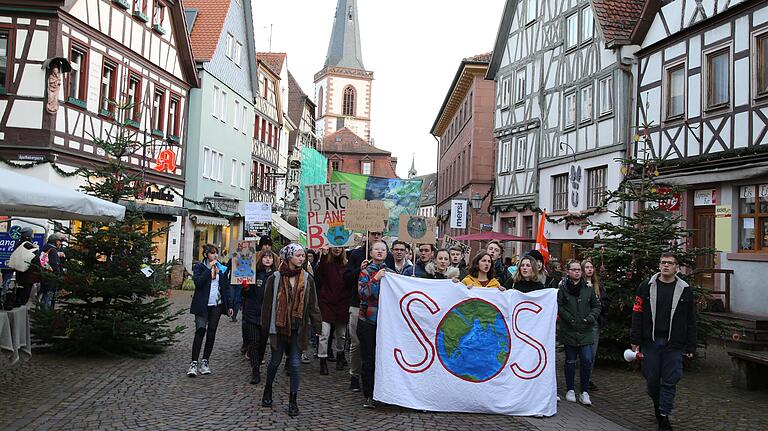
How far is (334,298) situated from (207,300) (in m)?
1.89

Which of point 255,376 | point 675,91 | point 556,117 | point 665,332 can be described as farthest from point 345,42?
point 665,332

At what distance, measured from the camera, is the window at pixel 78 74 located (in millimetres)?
22094

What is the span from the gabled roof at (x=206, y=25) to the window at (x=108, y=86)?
8.80 meters

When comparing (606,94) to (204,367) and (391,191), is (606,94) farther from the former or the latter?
(204,367)

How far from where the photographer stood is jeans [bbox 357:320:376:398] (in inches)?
327

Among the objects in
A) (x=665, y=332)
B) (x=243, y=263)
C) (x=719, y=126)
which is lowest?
(x=665, y=332)

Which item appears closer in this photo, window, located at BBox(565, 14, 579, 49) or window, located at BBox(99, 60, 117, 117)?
window, located at BBox(99, 60, 117, 117)

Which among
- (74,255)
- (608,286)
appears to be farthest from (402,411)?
(74,255)

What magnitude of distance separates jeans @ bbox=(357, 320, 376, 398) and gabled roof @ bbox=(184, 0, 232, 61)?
27255 millimetres

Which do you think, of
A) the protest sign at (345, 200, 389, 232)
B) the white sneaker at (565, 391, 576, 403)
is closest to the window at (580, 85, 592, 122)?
the protest sign at (345, 200, 389, 232)

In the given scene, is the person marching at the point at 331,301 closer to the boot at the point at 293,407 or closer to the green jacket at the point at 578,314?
the boot at the point at 293,407

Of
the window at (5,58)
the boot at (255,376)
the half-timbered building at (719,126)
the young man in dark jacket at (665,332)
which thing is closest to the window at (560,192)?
the half-timbered building at (719,126)

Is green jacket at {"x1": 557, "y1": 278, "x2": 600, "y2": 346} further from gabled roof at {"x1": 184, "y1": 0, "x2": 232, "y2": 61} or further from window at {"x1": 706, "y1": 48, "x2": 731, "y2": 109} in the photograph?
gabled roof at {"x1": 184, "y1": 0, "x2": 232, "y2": 61}

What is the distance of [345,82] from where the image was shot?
114438 millimetres
